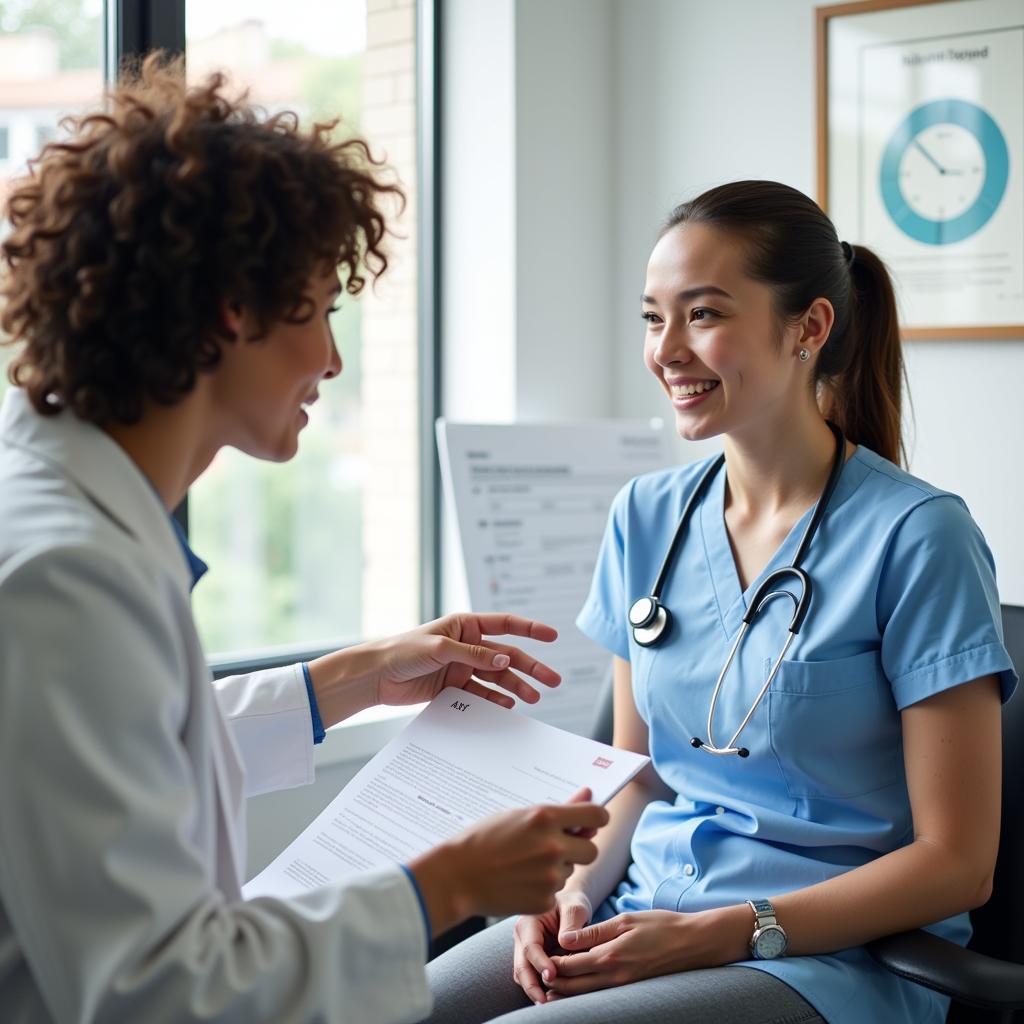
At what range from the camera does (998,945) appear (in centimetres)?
139

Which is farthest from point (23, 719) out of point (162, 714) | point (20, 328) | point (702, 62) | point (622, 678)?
point (702, 62)

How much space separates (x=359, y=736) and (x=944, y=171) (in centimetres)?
159

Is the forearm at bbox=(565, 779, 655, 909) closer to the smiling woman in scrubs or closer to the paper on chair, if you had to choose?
the smiling woman in scrubs

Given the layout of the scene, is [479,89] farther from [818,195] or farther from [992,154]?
[992,154]

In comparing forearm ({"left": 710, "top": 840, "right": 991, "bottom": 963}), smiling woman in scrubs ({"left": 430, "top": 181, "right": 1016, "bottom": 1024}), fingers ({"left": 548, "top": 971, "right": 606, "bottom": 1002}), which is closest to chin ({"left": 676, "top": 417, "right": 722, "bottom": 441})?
smiling woman in scrubs ({"left": 430, "top": 181, "right": 1016, "bottom": 1024})

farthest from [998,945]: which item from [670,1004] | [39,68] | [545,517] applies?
[39,68]

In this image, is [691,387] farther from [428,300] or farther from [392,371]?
[392,371]

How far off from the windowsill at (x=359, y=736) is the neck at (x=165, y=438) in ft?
3.98

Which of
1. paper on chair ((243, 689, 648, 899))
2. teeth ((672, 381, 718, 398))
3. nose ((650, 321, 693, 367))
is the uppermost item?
nose ((650, 321, 693, 367))

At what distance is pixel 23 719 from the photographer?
77cm

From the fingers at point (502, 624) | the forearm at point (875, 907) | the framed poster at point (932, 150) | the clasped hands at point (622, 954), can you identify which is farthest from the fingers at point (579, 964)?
the framed poster at point (932, 150)

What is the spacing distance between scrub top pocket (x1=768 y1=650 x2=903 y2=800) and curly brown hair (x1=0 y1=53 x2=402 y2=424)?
2.48 feet

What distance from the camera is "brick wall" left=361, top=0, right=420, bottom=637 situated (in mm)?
2713

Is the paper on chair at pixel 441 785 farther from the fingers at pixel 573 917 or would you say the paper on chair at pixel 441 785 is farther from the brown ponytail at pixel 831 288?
the brown ponytail at pixel 831 288
